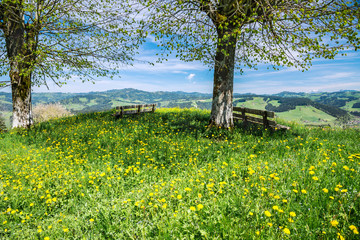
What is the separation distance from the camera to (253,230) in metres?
2.72

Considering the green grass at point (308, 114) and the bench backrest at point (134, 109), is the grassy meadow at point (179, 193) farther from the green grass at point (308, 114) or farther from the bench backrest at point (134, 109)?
the green grass at point (308, 114)

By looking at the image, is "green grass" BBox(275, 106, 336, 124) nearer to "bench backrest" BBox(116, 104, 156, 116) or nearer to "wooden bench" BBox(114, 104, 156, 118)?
"bench backrest" BBox(116, 104, 156, 116)

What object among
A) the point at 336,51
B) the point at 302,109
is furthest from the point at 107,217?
the point at 302,109

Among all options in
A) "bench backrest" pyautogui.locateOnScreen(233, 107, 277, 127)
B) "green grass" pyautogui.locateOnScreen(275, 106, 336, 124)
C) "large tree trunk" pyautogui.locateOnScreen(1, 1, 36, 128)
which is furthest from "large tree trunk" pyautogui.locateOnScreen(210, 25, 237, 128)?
"green grass" pyautogui.locateOnScreen(275, 106, 336, 124)

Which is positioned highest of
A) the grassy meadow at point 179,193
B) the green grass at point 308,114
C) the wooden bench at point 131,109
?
the wooden bench at point 131,109

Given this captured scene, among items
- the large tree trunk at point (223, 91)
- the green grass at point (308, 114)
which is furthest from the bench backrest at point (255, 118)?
the green grass at point (308, 114)

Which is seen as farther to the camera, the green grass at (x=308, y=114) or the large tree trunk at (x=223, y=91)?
the green grass at (x=308, y=114)

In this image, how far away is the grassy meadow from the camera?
2830mm

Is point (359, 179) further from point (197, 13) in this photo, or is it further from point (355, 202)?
point (197, 13)

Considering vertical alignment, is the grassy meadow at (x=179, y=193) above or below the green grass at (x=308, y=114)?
above

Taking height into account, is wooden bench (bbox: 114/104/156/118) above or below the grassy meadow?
above

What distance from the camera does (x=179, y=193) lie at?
12.8 feet

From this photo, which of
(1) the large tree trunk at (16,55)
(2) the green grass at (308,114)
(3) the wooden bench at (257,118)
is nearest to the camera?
(3) the wooden bench at (257,118)

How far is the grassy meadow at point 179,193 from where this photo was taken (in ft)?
9.29
